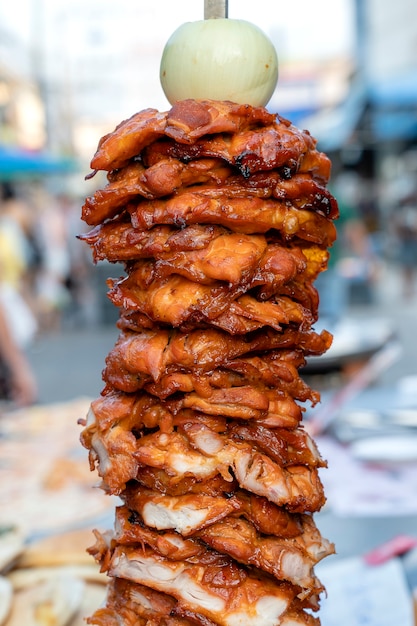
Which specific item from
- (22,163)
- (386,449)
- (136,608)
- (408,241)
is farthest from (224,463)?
(408,241)

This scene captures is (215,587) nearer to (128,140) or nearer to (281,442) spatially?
(281,442)

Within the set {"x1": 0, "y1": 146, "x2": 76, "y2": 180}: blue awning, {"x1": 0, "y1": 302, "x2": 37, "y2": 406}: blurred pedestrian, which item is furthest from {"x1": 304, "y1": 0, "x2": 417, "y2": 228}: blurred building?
{"x1": 0, "y1": 302, "x2": 37, "y2": 406}: blurred pedestrian

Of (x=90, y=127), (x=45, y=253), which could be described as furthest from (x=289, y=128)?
(x=90, y=127)

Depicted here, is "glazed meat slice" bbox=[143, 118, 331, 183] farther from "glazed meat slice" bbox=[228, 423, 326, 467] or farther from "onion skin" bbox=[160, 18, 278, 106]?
"glazed meat slice" bbox=[228, 423, 326, 467]

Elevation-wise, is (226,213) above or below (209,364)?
above

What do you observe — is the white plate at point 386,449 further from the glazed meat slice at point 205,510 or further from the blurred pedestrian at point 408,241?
the blurred pedestrian at point 408,241

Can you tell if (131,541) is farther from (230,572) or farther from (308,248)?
(308,248)

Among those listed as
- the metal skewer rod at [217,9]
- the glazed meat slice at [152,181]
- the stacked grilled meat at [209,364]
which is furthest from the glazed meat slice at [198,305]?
the metal skewer rod at [217,9]
